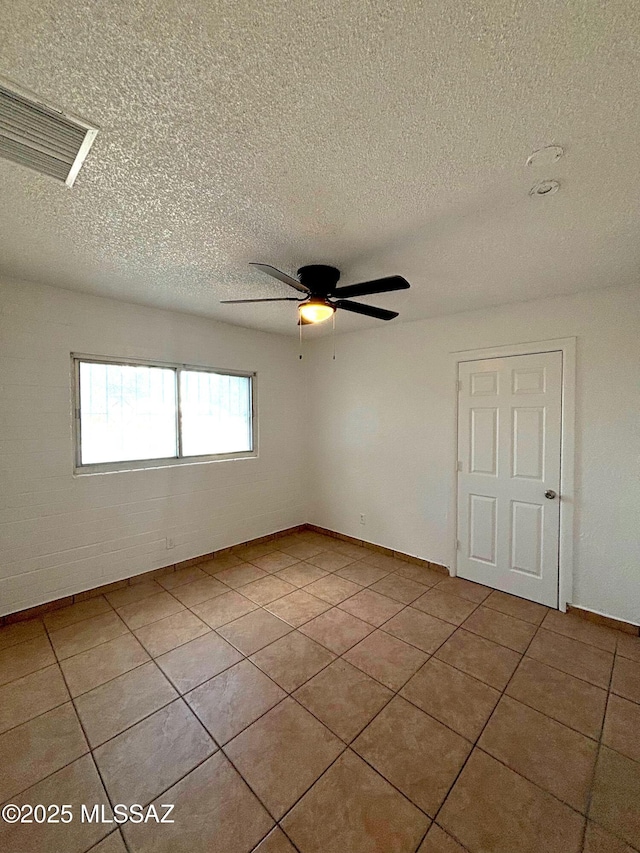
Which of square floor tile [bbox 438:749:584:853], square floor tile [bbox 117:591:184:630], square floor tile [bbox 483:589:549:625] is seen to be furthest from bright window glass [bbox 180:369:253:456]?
square floor tile [bbox 438:749:584:853]

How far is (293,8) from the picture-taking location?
2.81 ft

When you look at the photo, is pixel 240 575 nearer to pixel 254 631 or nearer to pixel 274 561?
pixel 274 561

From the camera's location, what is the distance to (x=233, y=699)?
1.93 metres

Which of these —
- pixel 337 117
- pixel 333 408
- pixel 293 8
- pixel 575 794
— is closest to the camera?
pixel 293 8

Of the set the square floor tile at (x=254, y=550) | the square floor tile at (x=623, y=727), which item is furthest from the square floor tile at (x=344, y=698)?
the square floor tile at (x=254, y=550)

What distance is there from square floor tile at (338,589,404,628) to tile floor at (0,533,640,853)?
22 mm

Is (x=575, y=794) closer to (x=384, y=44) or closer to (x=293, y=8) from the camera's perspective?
(x=384, y=44)

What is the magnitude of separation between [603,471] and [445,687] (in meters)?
2.02

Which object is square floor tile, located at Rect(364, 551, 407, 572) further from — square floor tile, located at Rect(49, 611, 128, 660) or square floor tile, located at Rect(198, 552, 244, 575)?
square floor tile, located at Rect(49, 611, 128, 660)

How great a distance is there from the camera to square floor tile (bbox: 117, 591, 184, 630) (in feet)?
8.79

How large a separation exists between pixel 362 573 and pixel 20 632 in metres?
2.82

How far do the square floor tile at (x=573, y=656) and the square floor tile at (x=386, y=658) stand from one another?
0.81 metres

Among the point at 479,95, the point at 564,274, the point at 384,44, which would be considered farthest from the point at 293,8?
the point at 564,274

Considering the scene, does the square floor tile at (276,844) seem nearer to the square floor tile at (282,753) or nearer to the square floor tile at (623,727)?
the square floor tile at (282,753)
